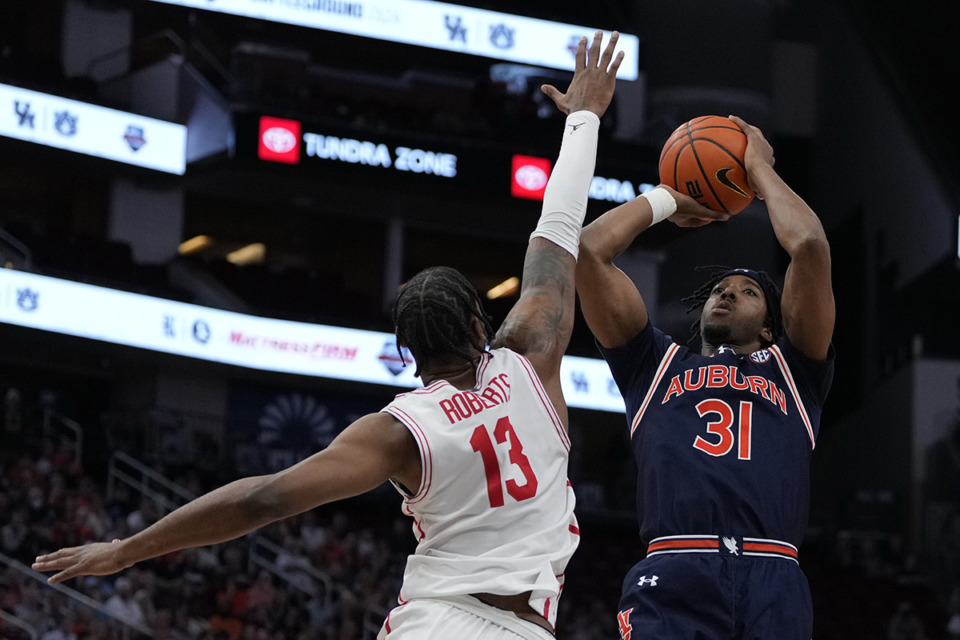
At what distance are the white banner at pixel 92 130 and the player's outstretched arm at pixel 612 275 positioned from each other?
1750 centimetres

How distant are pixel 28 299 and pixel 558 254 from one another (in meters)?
17.7

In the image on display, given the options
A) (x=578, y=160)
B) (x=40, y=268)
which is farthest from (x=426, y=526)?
(x=40, y=268)

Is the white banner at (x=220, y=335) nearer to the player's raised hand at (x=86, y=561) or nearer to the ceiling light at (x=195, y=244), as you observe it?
the ceiling light at (x=195, y=244)

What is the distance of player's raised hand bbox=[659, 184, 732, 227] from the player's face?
0.33m

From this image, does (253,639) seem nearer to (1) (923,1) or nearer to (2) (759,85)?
(1) (923,1)

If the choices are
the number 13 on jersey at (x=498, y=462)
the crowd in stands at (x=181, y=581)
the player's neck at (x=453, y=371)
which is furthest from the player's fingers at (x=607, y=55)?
the crowd in stands at (x=181, y=581)

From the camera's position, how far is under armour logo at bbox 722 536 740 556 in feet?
15.6

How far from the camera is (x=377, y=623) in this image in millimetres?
17312

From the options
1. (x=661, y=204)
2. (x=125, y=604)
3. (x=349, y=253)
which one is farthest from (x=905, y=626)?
(x=661, y=204)

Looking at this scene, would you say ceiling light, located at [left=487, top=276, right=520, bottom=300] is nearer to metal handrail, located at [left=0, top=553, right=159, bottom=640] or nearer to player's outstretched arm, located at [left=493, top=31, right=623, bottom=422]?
metal handrail, located at [left=0, top=553, right=159, bottom=640]

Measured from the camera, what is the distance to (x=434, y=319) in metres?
3.68

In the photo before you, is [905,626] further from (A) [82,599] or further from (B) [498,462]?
(B) [498,462]

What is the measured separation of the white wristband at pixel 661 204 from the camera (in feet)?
17.7

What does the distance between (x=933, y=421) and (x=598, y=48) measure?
2252 centimetres
